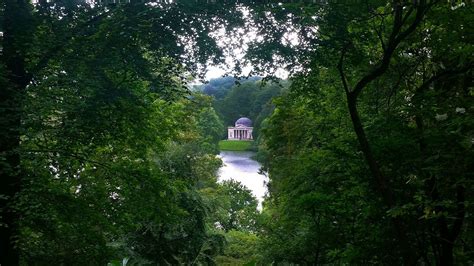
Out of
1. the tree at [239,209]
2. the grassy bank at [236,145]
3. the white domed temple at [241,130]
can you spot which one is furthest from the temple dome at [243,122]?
the tree at [239,209]

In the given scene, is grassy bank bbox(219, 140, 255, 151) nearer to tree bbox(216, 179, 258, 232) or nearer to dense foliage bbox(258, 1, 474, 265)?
tree bbox(216, 179, 258, 232)

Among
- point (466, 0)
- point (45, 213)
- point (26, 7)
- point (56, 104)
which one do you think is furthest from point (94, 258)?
point (466, 0)

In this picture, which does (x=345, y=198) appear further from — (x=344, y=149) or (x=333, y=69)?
(x=333, y=69)

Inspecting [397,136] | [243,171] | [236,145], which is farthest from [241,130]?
[397,136]

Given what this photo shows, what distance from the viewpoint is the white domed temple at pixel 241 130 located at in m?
68.8

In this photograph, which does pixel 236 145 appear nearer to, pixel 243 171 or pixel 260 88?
pixel 243 171

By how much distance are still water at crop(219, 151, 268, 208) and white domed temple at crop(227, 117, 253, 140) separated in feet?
10.1

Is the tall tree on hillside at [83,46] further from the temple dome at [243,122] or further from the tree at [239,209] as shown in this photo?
the temple dome at [243,122]

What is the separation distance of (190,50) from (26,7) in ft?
8.23

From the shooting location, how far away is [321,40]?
632 cm

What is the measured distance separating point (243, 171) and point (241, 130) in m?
18.6

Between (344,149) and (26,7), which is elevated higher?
(26,7)

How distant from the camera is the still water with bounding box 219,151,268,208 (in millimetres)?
44406

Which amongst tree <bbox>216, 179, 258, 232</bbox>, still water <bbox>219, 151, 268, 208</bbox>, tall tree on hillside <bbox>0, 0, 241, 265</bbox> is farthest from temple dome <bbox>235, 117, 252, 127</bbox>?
tall tree on hillside <bbox>0, 0, 241, 265</bbox>
